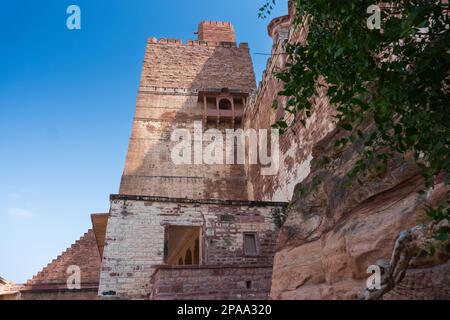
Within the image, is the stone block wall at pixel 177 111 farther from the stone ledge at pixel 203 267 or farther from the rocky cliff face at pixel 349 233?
the rocky cliff face at pixel 349 233

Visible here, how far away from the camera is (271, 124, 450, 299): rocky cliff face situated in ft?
8.97

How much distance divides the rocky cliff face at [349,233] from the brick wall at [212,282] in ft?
14.0

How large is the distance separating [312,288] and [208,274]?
496cm

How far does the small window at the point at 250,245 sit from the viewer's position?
32.3ft

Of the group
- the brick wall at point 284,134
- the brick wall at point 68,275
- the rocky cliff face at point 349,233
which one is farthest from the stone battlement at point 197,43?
the rocky cliff face at point 349,233

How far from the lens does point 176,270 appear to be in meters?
8.09

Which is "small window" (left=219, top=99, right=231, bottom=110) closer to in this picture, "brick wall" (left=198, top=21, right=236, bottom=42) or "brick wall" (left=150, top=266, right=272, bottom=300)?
"brick wall" (left=198, top=21, right=236, bottom=42)

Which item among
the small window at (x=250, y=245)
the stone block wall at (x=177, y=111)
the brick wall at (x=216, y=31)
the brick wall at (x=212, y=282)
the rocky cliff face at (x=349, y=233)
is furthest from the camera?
the brick wall at (x=216, y=31)

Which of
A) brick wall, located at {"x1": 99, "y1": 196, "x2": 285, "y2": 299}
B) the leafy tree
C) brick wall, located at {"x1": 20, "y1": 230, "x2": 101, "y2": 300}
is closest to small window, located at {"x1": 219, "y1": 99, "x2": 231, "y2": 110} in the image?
brick wall, located at {"x1": 99, "y1": 196, "x2": 285, "y2": 299}
